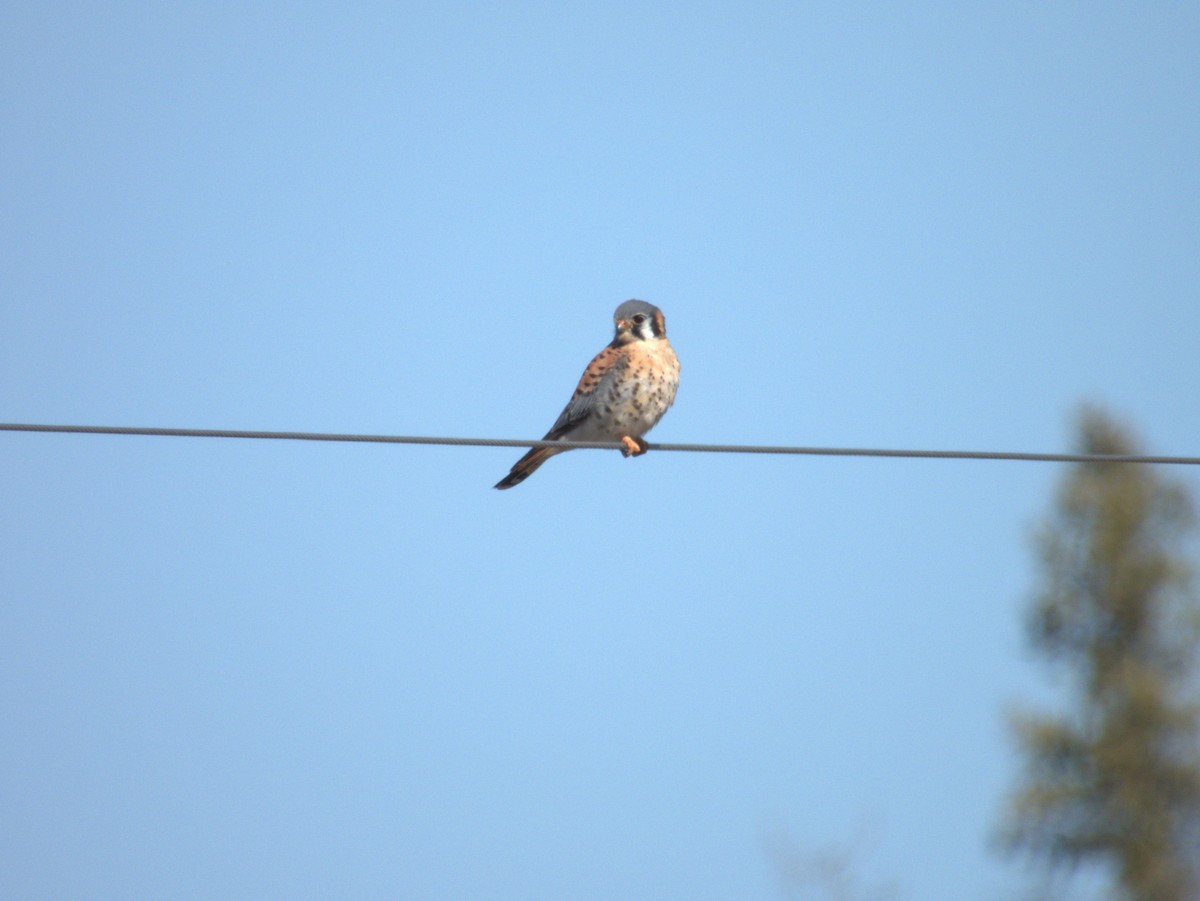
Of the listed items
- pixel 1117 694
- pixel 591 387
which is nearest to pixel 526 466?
pixel 591 387

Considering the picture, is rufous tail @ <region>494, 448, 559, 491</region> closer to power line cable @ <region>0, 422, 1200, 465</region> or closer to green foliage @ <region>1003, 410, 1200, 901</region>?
power line cable @ <region>0, 422, 1200, 465</region>

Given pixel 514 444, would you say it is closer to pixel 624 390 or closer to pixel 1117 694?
pixel 624 390

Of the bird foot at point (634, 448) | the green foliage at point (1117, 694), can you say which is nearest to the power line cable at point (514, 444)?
the bird foot at point (634, 448)

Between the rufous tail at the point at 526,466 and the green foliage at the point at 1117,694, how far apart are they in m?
17.3

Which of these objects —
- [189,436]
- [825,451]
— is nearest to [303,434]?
[189,436]

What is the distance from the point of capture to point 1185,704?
86.1 feet

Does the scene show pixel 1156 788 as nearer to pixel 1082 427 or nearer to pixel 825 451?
pixel 1082 427

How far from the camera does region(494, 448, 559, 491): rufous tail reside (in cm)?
1062

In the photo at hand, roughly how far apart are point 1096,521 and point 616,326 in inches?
778

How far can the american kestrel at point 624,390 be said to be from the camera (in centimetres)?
1041

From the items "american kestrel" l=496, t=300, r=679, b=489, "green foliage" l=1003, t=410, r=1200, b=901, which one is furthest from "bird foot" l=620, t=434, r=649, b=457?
"green foliage" l=1003, t=410, r=1200, b=901

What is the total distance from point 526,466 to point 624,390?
2.66 feet

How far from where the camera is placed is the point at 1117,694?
2748 centimetres

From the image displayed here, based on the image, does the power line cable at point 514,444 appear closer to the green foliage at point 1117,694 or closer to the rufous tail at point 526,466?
the rufous tail at point 526,466
